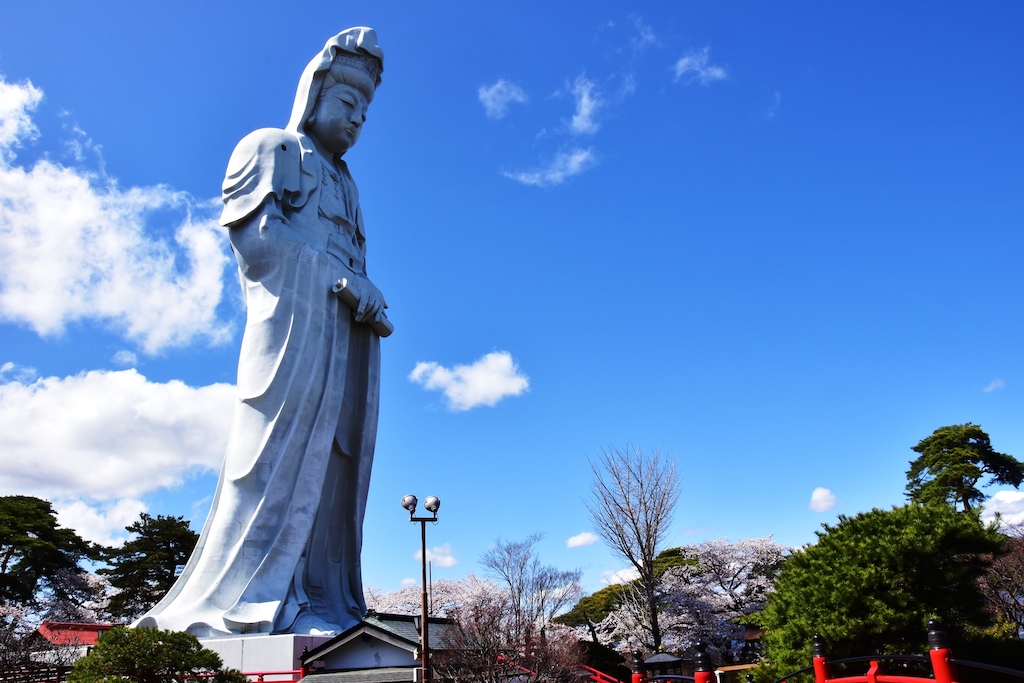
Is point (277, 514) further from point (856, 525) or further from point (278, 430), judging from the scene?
point (856, 525)

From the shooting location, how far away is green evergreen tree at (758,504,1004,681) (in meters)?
9.68

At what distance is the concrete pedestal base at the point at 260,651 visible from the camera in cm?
1043

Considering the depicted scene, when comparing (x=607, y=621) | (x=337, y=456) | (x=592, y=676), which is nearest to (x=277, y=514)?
(x=337, y=456)

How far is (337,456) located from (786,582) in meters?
8.58

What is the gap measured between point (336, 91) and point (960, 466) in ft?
94.5

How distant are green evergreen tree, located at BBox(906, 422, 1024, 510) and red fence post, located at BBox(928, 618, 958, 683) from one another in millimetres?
28537

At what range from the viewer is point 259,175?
559 inches

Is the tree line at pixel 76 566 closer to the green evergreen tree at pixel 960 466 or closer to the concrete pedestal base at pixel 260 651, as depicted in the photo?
the concrete pedestal base at pixel 260 651

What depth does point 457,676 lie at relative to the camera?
31.7 feet

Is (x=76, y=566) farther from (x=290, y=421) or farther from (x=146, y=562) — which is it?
(x=290, y=421)

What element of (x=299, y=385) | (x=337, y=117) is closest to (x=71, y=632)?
(x=299, y=385)

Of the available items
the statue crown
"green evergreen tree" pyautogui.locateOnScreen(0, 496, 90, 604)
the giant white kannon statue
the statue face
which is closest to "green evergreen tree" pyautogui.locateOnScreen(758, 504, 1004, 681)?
the giant white kannon statue

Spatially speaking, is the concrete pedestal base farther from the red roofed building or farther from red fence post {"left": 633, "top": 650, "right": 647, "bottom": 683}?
the red roofed building

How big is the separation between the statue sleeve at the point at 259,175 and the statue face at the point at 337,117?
46.6 inches
